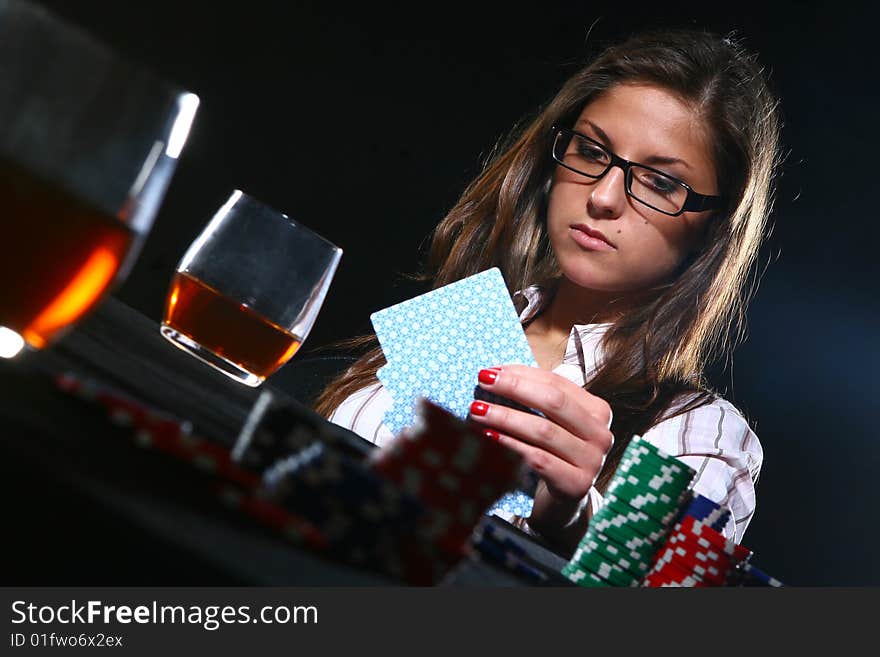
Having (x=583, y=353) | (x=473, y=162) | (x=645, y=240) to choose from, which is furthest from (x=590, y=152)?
(x=473, y=162)

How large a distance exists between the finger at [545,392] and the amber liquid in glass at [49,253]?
905mm

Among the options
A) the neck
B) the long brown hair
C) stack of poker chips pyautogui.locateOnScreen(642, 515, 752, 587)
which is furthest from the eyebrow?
stack of poker chips pyautogui.locateOnScreen(642, 515, 752, 587)

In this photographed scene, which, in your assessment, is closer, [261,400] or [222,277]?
[261,400]

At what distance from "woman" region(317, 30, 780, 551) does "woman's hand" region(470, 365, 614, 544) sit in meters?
0.87

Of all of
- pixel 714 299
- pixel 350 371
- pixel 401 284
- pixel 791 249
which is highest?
pixel 791 249

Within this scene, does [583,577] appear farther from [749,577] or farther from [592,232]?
[592,232]

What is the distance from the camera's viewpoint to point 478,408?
1.53 m

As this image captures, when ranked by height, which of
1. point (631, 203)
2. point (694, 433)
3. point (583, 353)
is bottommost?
point (694, 433)

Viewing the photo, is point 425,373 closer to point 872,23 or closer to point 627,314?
point 627,314

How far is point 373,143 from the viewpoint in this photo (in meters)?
3.48

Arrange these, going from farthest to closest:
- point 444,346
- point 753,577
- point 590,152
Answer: point 590,152
point 444,346
point 753,577

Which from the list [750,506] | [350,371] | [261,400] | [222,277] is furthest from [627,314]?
[261,400]

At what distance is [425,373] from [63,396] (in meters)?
1.21

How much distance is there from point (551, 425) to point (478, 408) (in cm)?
13
